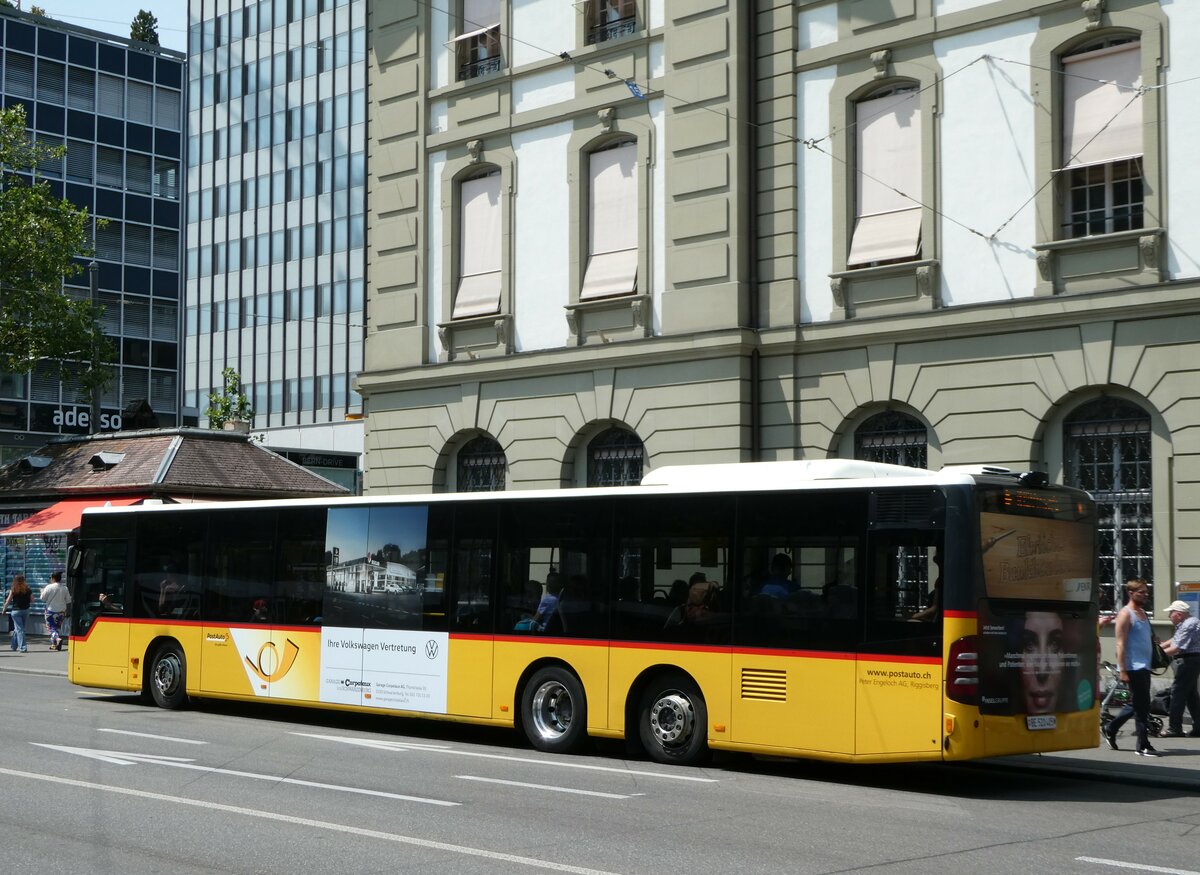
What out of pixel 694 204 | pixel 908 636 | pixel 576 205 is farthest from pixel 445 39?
pixel 908 636

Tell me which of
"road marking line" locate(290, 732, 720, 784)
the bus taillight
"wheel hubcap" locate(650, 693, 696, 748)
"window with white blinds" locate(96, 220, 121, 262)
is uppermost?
"window with white blinds" locate(96, 220, 121, 262)

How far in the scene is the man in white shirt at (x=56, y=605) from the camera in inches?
1334

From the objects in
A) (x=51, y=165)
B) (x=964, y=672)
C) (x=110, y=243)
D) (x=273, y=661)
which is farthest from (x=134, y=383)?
(x=964, y=672)

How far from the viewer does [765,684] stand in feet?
45.4

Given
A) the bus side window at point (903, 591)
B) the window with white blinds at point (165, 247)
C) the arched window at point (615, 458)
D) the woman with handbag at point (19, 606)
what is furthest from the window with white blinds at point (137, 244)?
the bus side window at point (903, 591)

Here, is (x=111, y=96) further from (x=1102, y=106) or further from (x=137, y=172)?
(x=1102, y=106)

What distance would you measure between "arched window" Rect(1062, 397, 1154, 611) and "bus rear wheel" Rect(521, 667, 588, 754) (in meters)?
7.76

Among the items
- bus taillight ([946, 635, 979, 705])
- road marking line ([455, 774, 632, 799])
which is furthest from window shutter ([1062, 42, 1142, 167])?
road marking line ([455, 774, 632, 799])

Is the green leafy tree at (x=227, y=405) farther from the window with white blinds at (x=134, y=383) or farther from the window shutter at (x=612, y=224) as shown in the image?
the window shutter at (x=612, y=224)

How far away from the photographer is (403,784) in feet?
40.9

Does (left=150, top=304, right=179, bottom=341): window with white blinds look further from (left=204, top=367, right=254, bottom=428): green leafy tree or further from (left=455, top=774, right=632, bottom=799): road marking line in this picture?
(left=455, top=774, right=632, bottom=799): road marking line

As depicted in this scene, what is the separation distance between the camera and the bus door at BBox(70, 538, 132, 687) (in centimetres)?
2088

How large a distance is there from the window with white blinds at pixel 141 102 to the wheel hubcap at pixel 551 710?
6528cm

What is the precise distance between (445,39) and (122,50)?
52288mm
